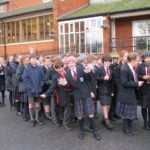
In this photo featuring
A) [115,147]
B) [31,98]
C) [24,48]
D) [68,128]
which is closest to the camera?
[115,147]

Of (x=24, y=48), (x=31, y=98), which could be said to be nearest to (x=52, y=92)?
(x=31, y=98)

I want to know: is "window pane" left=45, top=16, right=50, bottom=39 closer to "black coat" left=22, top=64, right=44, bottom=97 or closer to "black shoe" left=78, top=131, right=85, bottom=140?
"black coat" left=22, top=64, right=44, bottom=97

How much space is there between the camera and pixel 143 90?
1002 centimetres

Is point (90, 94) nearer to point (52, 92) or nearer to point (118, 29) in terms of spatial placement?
point (52, 92)

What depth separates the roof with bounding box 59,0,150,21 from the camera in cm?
2746

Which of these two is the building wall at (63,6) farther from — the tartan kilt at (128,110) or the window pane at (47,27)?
the tartan kilt at (128,110)

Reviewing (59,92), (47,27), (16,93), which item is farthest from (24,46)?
(59,92)

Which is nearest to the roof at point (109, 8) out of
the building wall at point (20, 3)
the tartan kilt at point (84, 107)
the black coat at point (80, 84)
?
the building wall at point (20, 3)

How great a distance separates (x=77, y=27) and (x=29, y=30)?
6.93 metres

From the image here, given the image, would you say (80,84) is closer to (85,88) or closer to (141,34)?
(85,88)

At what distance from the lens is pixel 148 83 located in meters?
9.98

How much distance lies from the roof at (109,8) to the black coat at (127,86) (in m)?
17.6

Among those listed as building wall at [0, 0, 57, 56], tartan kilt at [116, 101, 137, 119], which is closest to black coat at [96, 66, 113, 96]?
tartan kilt at [116, 101, 137, 119]

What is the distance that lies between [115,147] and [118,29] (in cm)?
2194
